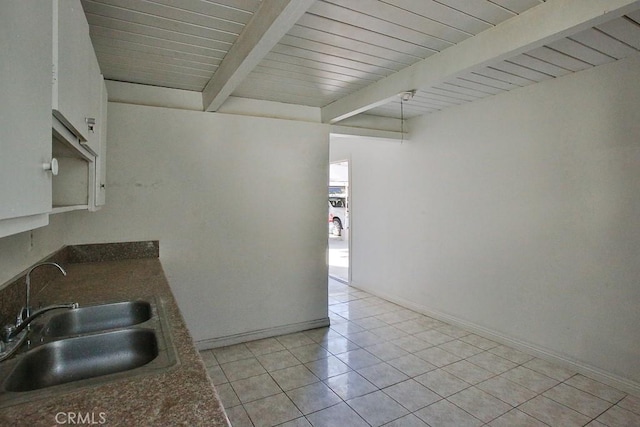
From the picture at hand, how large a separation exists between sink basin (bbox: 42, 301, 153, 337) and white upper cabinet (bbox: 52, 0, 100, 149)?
0.83m

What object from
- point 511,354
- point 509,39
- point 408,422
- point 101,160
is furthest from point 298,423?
point 509,39

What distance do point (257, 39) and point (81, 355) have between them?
1.69 metres

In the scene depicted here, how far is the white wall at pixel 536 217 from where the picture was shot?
261 cm

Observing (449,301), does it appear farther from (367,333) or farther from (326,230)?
(326,230)

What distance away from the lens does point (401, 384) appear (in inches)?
105

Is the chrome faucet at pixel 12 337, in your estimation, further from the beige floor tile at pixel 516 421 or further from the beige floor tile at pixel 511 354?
the beige floor tile at pixel 511 354

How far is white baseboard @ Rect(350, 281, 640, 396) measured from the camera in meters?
2.59

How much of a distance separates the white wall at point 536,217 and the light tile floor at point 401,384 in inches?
14.1

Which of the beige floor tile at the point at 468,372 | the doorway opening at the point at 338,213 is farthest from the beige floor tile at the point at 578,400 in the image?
the doorway opening at the point at 338,213

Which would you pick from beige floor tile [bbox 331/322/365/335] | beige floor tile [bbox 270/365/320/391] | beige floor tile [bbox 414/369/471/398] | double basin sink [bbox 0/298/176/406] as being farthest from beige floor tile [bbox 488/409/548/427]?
double basin sink [bbox 0/298/176/406]

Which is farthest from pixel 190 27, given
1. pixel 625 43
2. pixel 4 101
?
pixel 625 43

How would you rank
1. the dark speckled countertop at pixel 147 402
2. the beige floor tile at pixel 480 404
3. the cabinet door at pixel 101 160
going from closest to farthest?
the dark speckled countertop at pixel 147 402 → the cabinet door at pixel 101 160 → the beige floor tile at pixel 480 404

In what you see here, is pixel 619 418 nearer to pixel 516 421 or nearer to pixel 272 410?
pixel 516 421

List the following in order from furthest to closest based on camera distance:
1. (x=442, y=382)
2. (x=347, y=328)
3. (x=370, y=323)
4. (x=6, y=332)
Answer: (x=370, y=323) → (x=347, y=328) → (x=442, y=382) → (x=6, y=332)
